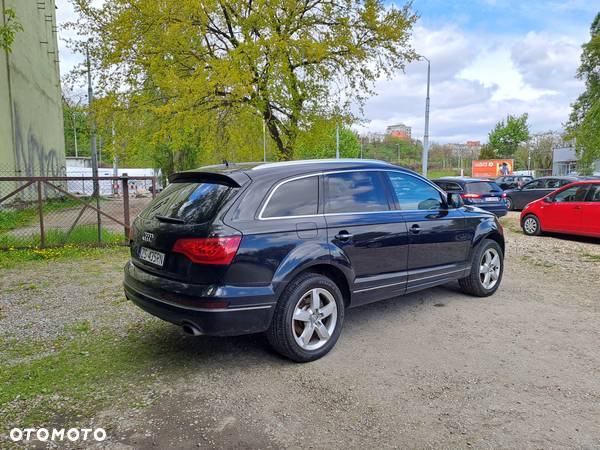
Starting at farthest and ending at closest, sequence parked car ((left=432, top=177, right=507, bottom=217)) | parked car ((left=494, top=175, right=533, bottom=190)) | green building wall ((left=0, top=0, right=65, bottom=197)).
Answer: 1. parked car ((left=494, top=175, right=533, bottom=190))
2. green building wall ((left=0, top=0, right=65, bottom=197))
3. parked car ((left=432, top=177, right=507, bottom=217))

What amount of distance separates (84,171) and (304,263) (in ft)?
124

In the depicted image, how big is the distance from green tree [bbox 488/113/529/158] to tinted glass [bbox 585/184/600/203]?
53.4 meters

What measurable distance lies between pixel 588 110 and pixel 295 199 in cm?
3273

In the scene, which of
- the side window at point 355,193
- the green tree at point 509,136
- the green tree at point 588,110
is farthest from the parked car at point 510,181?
the green tree at point 509,136

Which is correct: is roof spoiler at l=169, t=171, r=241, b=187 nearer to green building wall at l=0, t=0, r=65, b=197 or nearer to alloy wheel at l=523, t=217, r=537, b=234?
alloy wheel at l=523, t=217, r=537, b=234

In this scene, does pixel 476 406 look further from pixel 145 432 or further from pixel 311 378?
pixel 145 432

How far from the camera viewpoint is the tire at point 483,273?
575 centimetres

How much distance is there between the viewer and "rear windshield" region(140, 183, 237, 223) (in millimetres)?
3672

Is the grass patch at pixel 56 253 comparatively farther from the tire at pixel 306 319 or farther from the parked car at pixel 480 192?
the parked car at pixel 480 192

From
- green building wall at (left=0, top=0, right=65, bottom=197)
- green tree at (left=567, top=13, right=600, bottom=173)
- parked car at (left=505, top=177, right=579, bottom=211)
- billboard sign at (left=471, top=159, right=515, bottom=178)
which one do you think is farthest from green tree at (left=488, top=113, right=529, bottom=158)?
green building wall at (left=0, top=0, right=65, bottom=197)

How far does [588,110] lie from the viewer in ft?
96.3

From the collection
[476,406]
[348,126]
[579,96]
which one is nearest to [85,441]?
[476,406]

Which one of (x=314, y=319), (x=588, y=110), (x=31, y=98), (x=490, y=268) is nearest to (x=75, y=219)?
(x=314, y=319)

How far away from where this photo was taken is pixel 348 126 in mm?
17250
